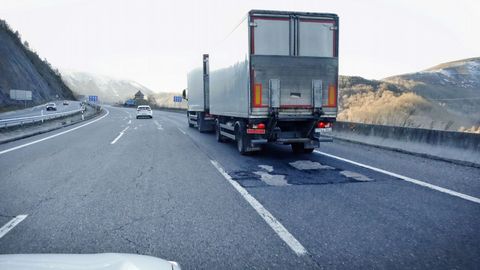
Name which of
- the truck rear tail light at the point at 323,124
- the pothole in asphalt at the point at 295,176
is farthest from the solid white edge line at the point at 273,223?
the truck rear tail light at the point at 323,124

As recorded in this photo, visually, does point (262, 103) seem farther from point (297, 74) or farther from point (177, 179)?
point (177, 179)

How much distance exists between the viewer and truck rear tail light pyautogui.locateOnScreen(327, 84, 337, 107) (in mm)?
10367

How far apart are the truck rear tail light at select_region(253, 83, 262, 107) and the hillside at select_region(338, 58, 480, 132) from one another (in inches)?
301

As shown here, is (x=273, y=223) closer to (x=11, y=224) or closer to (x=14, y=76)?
(x=11, y=224)

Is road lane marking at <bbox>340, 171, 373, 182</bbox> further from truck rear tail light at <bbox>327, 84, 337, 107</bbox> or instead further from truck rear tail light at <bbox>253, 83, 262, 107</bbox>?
truck rear tail light at <bbox>253, 83, 262, 107</bbox>

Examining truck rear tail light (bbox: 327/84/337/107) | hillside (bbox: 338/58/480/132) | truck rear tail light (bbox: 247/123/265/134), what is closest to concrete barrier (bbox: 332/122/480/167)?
hillside (bbox: 338/58/480/132)

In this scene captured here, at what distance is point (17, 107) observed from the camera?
192 feet

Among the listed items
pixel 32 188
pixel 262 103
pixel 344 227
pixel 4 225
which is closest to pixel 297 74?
pixel 262 103

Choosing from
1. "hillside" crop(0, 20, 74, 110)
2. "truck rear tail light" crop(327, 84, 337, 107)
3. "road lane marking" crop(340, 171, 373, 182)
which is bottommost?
"road lane marking" crop(340, 171, 373, 182)

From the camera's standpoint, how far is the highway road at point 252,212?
3.77 meters

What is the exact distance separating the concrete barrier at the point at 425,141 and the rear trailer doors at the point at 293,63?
312 centimetres

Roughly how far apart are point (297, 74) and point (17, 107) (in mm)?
61175

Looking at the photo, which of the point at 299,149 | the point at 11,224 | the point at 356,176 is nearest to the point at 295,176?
the point at 356,176

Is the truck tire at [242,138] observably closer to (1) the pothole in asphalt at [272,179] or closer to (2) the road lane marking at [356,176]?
(1) the pothole in asphalt at [272,179]
